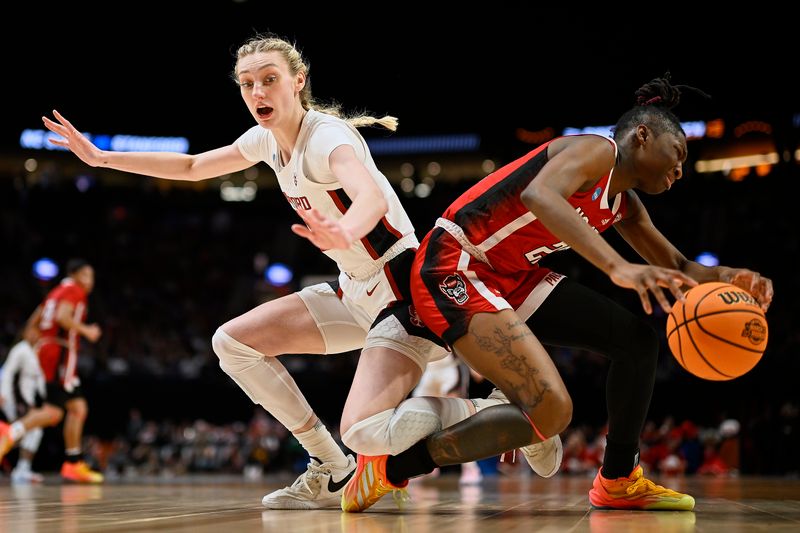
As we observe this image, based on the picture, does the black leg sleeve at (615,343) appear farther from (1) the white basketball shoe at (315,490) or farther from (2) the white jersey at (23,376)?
(2) the white jersey at (23,376)

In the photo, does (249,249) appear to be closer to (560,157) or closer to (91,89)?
(91,89)

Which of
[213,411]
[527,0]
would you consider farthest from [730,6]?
[213,411]

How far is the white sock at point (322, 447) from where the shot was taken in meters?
3.87

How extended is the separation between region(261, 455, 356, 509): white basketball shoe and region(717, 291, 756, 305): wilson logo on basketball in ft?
5.80

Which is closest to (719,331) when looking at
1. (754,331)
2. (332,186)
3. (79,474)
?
(754,331)

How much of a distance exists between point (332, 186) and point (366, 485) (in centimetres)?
118

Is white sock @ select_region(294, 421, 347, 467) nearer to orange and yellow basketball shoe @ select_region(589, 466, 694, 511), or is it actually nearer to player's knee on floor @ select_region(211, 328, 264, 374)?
player's knee on floor @ select_region(211, 328, 264, 374)

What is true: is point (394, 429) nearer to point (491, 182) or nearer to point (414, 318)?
point (414, 318)

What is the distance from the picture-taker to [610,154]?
3205 mm

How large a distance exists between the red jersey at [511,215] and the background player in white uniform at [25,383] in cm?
698

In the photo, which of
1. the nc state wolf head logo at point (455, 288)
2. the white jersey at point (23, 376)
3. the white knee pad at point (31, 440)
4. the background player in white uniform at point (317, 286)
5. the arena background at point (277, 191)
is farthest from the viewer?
the arena background at point (277, 191)

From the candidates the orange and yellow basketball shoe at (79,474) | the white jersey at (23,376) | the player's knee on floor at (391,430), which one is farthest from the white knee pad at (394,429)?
the white jersey at (23,376)

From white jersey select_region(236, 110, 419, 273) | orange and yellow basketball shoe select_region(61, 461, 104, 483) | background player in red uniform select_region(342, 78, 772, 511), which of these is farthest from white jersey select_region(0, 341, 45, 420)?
background player in red uniform select_region(342, 78, 772, 511)

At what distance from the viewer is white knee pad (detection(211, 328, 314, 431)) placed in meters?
3.76
